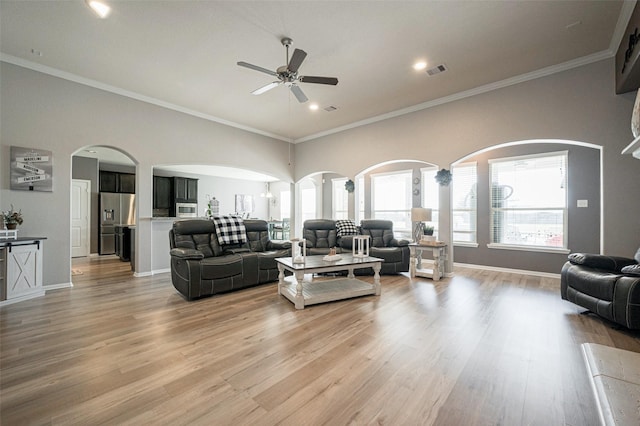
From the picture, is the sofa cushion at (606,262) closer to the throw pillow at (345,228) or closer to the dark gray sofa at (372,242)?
the dark gray sofa at (372,242)

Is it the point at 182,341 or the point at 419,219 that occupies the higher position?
the point at 419,219

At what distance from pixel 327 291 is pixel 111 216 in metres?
7.61

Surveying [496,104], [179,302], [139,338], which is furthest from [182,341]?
[496,104]

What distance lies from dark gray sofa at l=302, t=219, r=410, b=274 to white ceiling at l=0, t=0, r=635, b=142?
2547 mm

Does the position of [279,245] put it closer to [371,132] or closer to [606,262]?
[371,132]

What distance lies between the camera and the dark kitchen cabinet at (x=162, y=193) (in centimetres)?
866

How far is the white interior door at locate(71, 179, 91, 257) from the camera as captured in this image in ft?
23.9

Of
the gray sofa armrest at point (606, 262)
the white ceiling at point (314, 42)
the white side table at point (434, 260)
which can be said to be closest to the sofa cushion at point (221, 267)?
the white ceiling at point (314, 42)

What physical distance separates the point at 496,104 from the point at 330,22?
10.5 ft

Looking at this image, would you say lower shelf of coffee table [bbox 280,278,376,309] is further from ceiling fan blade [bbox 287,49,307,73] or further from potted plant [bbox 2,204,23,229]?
potted plant [bbox 2,204,23,229]

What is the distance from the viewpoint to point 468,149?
4801 mm

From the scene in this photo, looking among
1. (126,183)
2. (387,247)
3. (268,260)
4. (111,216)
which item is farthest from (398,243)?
(126,183)

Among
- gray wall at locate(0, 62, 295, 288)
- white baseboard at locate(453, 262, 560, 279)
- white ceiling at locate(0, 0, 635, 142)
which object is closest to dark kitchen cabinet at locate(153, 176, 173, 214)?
gray wall at locate(0, 62, 295, 288)

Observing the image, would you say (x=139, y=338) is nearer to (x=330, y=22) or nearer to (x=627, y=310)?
(x=330, y=22)
